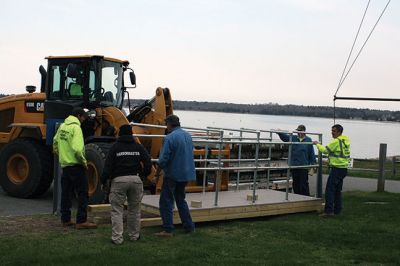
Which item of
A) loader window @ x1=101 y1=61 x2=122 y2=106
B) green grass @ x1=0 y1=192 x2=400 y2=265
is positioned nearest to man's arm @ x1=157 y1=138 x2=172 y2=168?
green grass @ x1=0 y1=192 x2=400 y2=265

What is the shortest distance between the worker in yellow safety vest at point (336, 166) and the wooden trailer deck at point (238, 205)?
506 mm

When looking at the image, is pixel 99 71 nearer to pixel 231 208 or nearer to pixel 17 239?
pixel 231 208

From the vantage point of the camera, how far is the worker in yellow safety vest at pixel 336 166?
10859mm

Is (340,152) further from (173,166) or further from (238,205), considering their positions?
(173,166)

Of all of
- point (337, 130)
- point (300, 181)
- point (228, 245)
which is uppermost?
point (337, 130)

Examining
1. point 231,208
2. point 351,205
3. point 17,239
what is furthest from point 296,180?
point 17,239

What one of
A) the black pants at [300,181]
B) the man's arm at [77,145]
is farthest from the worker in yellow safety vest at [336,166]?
the man's arm at [77,145]

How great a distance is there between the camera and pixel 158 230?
28.9ft

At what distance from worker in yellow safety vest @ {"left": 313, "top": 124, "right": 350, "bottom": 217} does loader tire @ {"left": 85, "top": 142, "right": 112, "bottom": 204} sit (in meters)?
4.12

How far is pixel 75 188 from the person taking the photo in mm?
8852

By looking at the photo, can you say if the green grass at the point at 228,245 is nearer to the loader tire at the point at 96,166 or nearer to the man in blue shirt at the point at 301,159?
the loader tire at the point at 96,166

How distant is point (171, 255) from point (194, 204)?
93.6 inches

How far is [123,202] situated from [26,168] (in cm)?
523

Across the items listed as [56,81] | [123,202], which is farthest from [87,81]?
[123,202]
